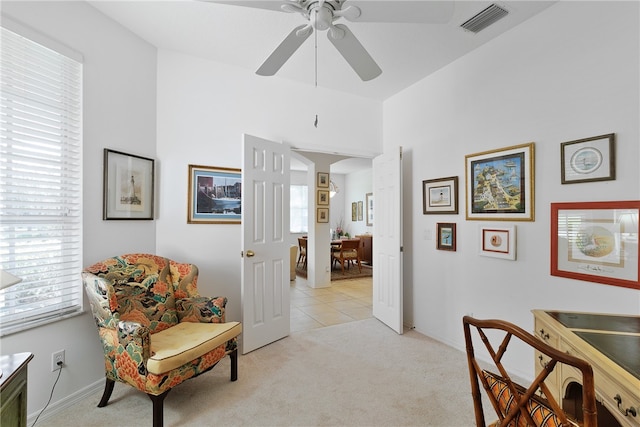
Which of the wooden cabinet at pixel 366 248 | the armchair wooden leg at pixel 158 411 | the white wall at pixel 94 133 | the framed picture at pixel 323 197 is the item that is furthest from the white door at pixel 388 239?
the wooden cabinet at pixel 366 248

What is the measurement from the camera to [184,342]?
204 centimetres

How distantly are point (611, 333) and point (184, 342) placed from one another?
7.57ft

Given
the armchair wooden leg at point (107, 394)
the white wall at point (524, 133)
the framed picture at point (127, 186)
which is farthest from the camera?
the framed picture at point (127, 186)

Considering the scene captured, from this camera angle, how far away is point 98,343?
2320 millimetres

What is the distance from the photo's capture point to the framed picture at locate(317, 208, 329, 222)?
19.6 feet

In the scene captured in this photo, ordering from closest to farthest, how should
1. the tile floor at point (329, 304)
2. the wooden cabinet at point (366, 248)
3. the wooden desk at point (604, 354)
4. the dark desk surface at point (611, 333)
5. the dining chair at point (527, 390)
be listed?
the dining chair at point (527, 390) → the wooden desk at point (604, 354) → the dark desk surface at point (611, 333) → the tile floor at point (329, 304) → the wooden cabinet at point (366, 248)

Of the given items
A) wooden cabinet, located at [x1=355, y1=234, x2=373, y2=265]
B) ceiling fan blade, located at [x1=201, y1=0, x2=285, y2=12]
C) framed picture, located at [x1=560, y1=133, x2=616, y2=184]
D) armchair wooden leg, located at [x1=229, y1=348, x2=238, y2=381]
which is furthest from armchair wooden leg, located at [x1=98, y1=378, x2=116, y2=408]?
wooden cabinet, located at [x1=355, y1=234, x2=373, y2=265]

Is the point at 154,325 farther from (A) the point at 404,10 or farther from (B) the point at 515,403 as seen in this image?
(A) the point at 404,10

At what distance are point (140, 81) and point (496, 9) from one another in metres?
2.93

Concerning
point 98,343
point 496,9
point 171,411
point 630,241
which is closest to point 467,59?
point 496,9

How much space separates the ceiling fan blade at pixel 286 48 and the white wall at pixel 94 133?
132 cm

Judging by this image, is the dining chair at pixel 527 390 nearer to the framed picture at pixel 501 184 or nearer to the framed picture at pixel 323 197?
the framed picture at pixel 501 184

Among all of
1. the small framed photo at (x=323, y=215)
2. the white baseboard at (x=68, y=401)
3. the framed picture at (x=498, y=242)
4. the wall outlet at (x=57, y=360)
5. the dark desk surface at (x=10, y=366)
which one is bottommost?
the white baseboard at (x=68, y=401)

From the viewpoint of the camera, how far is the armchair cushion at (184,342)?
182cm
